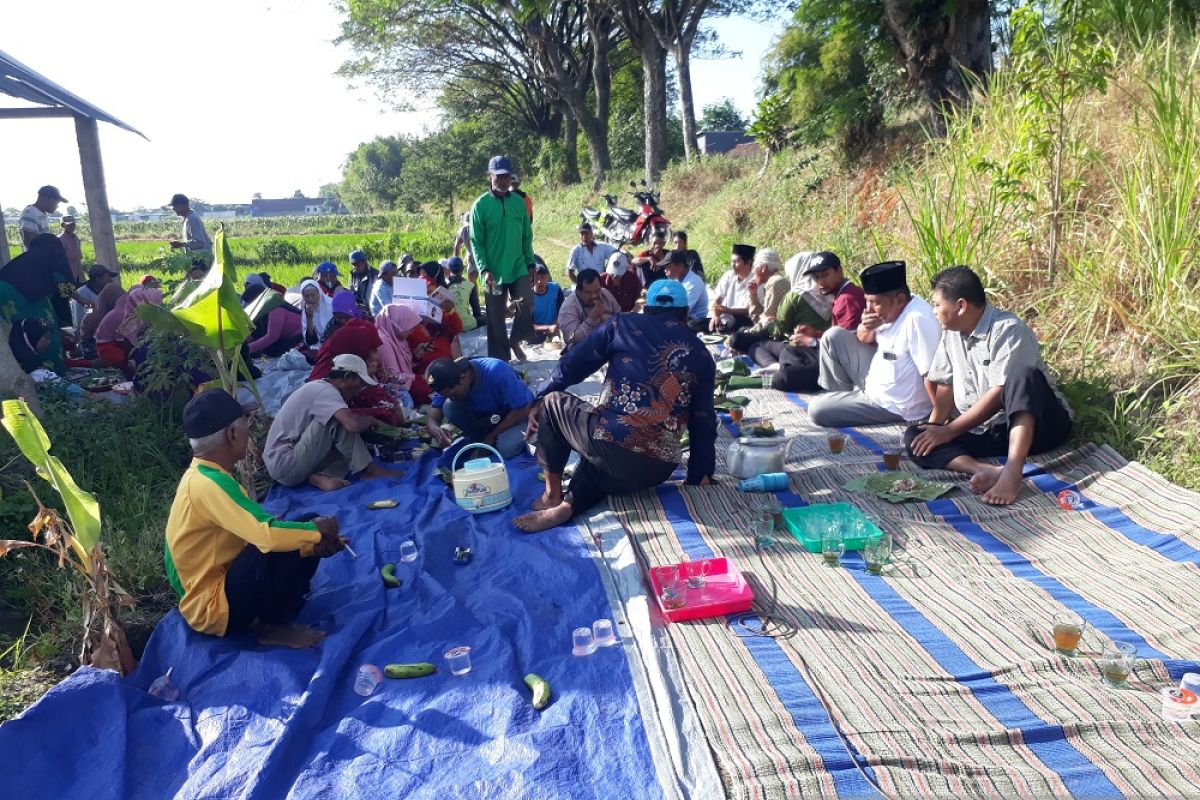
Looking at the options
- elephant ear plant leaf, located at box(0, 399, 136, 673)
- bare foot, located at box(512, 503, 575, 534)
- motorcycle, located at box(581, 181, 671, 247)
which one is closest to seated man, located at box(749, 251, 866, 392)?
bare foot, located at box(512, 503, 575, 534)

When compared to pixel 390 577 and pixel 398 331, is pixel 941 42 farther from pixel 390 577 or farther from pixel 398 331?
pixel 390 577

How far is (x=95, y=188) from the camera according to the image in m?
10.1

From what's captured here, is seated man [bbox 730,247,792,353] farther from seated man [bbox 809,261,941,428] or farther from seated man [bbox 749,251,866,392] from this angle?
seated man [bbox 809,261,941,428]

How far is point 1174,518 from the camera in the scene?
3.55 metres

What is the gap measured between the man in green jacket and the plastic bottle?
5254mm

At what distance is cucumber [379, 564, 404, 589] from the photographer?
3777 millimetres

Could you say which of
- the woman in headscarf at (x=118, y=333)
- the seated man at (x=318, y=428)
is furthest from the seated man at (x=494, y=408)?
the woman in headscarf at (x=118, y=333)

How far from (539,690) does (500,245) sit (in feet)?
18.8

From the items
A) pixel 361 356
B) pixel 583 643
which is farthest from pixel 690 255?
pixel 583 643

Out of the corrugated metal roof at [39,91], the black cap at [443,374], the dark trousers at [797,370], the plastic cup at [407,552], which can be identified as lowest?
the plastic cup at [407,552]

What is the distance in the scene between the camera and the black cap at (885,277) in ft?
17.1

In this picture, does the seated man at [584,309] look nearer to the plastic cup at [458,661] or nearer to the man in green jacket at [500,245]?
the man in green jacket at [500,245]

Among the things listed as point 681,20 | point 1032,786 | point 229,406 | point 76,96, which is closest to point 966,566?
point 1032,786

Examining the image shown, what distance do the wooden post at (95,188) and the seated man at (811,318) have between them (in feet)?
27.5
